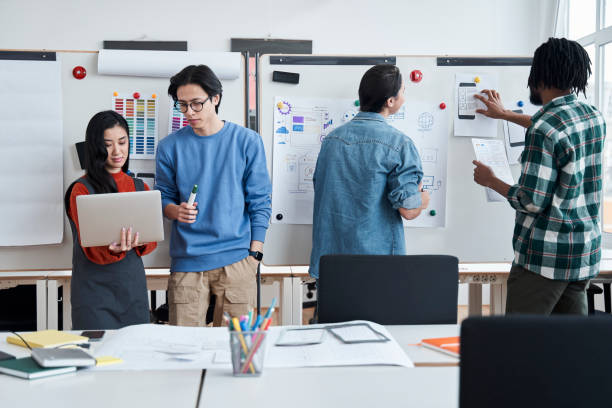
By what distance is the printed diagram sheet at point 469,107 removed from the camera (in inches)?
117

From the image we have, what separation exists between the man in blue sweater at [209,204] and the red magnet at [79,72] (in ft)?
2.23

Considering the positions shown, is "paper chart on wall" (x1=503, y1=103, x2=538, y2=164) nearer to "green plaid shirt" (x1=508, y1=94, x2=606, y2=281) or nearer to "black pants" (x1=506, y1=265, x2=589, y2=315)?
"green plaid shirt" (x1=508, y1=94, x2=606, y2=281)

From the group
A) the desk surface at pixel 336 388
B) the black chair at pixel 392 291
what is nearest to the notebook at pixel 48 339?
the desk surface at pixel 336 388

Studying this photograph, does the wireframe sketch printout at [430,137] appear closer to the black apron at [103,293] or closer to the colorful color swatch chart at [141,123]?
the colorful color swatch chart at [141,123]

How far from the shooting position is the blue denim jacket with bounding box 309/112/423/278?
242 cm

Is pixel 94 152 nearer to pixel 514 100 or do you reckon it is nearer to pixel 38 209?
pixel 38 209

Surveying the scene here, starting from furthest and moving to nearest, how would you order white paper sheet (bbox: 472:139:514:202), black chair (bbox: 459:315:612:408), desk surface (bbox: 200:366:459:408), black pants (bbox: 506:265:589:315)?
white paper sheet (bbox: 472:139:514:202), black pants (bbox: 506:265:589:315), desk surface (bbox: 200:366:459:408), black chair (bbox: 459:315:612:408)

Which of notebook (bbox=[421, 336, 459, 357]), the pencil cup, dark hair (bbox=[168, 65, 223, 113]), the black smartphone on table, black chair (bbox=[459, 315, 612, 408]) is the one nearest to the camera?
black chair (bbox=[459, 315, 612, 408])

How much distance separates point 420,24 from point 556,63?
11.1 ft

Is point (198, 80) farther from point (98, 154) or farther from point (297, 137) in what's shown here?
point (297, 137)

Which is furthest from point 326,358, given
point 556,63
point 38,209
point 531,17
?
point 531,17

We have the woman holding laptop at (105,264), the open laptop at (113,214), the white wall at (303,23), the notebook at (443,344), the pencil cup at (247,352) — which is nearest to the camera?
the pencil cup at (247,352)

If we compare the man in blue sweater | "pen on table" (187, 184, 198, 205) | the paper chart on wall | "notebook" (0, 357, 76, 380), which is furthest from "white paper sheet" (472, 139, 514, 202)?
"notebook" (0, 357, 76, 380)

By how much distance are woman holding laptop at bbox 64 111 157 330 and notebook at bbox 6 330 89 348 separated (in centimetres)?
63
